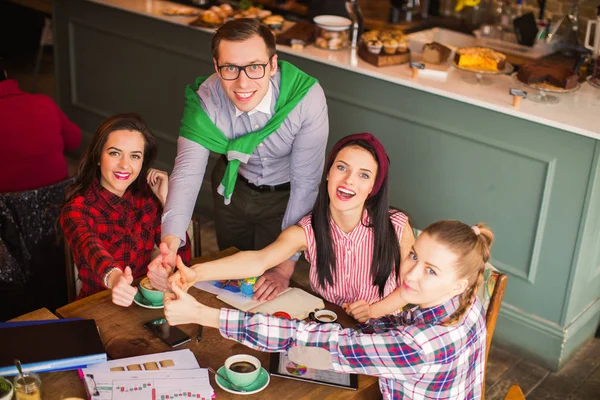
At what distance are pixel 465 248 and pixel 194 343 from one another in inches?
31.3

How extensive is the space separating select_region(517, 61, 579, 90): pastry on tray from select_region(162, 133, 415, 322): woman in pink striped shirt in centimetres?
124

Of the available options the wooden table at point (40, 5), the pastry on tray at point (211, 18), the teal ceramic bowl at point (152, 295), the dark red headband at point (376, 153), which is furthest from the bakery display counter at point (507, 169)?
the wooden table at point (40, 5)

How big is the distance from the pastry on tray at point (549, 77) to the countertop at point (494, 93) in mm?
45

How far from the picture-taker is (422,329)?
1.80 metres

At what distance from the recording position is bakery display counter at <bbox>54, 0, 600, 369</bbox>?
3.05 meters

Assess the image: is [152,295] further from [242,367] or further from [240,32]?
[240,32]

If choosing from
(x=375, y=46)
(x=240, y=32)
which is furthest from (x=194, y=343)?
(x=375, y=46)

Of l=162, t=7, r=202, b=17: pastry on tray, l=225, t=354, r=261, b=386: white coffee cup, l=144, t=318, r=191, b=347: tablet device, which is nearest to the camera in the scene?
l=225, t=354, r=261, b=386: white coffee cup

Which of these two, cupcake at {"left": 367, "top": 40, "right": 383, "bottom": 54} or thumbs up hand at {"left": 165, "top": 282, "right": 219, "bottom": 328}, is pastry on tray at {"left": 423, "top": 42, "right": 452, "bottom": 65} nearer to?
cupcake at {"left": 367, "top": 40, "right": 383, "bottom": 54}

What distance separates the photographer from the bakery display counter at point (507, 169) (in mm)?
3049

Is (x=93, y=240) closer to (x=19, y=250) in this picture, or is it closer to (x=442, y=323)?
(x=19, y=250)

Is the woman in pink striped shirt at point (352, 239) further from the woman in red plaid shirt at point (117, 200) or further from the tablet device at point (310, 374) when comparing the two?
the woman in red plaid shirt at point (117, 200)

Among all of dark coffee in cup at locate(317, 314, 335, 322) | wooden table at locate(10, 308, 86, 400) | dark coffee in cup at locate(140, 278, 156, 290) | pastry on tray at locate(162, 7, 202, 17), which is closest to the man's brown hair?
dark coffee in cup at locate(140, 278, 156, 290)

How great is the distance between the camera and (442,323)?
1.83 metres
